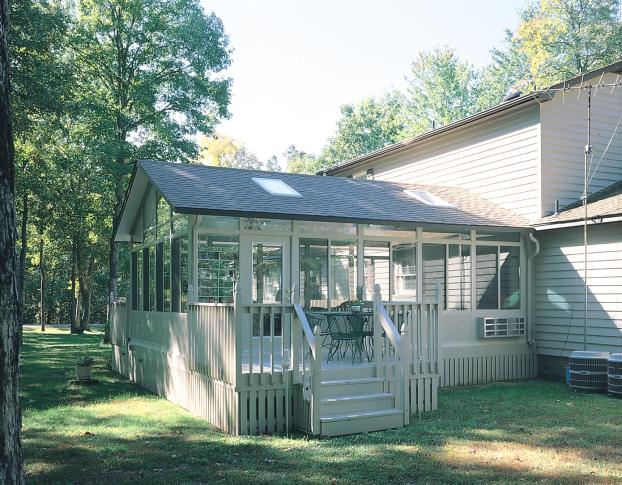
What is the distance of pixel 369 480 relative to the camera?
219 inches

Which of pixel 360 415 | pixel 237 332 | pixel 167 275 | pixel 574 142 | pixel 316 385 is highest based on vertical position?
pixel 574 142

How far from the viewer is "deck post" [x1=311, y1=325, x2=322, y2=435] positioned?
7406 millimetres

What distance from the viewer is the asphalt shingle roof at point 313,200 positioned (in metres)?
9.88

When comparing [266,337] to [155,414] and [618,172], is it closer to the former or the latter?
[155,414]

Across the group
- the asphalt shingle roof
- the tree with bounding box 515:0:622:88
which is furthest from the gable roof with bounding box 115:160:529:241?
the tree with bounding box 515:0:622:88

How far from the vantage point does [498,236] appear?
12.6 m

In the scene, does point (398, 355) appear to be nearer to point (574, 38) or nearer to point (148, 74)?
point (148, 74)

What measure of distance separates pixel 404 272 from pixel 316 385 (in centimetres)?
489

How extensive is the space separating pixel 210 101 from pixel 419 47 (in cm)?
2134

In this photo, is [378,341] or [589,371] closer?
[378,341]

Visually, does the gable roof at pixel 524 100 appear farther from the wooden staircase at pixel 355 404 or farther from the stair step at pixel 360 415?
the stair step at pixel 360 415

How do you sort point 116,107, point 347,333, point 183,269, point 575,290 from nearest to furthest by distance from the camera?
point 347,333
point 183,269
point 575,290
point 116,107

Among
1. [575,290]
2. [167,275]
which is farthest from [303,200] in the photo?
[575,290]

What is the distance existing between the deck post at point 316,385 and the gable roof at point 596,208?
636cm
